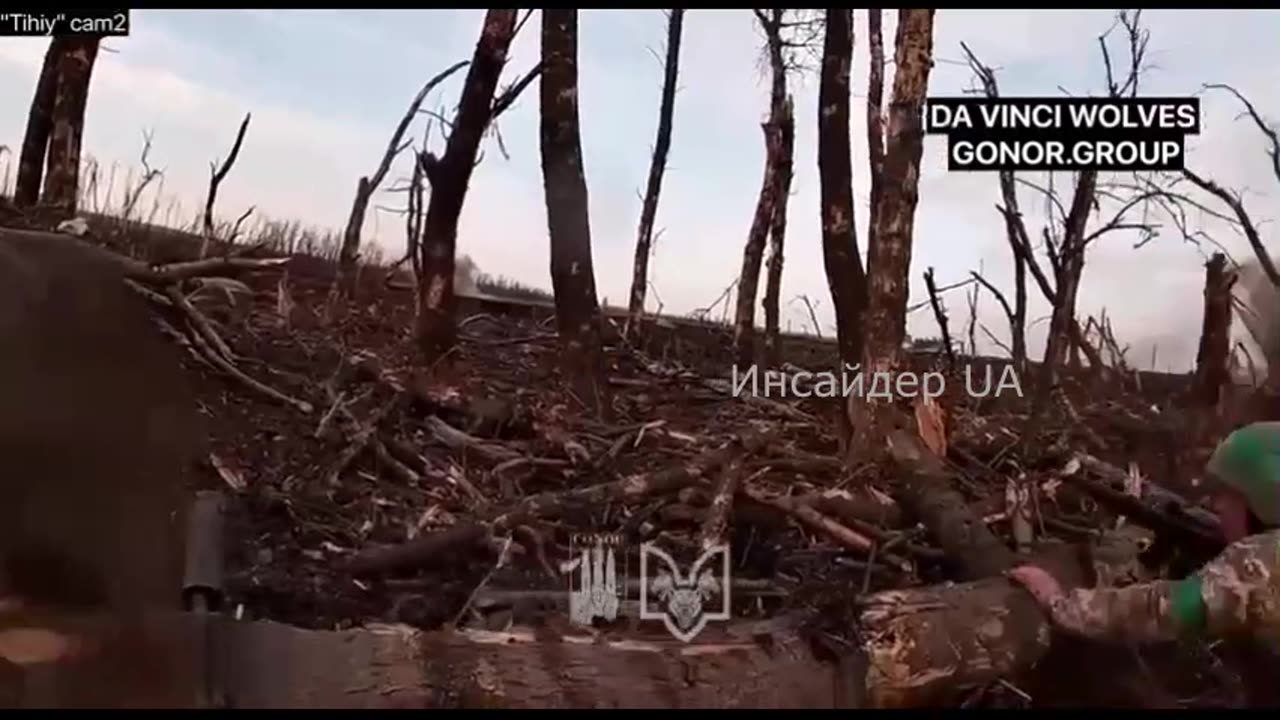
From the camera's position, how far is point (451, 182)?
3.15 m

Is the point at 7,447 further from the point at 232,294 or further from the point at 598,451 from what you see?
the point at 598,451

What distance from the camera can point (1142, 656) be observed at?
9.52 ft

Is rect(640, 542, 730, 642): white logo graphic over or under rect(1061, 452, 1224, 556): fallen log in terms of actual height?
under

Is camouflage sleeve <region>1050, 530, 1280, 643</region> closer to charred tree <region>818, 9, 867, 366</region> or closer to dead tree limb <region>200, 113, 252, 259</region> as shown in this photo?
charred tree <region>818, 9, 867, 366</region>

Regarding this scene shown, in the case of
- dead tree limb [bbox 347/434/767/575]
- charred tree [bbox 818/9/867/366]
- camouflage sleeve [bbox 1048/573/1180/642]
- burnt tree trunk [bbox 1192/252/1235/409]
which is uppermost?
charred tree [bbox 818/9/867/366]

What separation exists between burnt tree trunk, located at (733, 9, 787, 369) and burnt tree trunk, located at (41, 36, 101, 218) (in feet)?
5.28

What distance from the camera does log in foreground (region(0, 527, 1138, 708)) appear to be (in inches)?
109

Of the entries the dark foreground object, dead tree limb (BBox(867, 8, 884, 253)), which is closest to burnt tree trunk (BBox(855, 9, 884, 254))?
dead tree limb (BBox(867, 8, 884, 253))

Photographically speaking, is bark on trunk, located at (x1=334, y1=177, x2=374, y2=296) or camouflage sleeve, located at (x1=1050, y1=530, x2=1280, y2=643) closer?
camouflage sleeve, located at (x1=1050, y1=530, x2=1280, y2=643)

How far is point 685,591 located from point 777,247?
85 centimetres

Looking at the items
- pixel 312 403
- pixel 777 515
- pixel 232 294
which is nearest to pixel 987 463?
pixel 777 515

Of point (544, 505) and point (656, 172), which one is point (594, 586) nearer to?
point (544, 505)

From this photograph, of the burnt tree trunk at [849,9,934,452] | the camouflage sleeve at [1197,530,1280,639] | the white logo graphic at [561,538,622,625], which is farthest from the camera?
the burnt tree trunk at [849,9,934,452]
